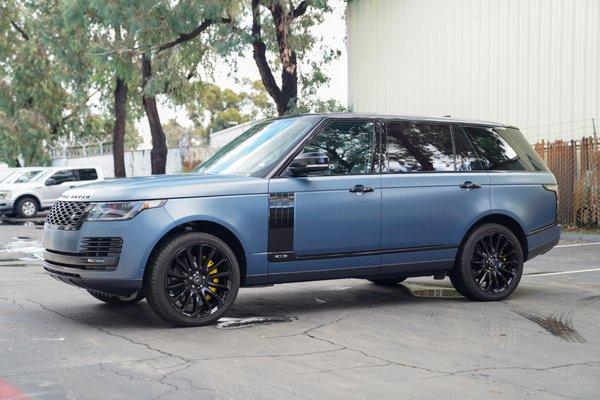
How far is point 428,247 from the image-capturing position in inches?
342

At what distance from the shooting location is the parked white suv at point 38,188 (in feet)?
95.1

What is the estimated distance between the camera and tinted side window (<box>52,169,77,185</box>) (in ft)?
98.0

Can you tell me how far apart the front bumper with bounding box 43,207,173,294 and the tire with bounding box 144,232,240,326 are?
142mm

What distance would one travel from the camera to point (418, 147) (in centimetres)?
883

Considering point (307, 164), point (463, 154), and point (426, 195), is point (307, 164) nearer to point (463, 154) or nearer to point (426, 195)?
point (426, 195)

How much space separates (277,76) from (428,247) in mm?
19811

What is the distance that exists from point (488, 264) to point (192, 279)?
3308 mm

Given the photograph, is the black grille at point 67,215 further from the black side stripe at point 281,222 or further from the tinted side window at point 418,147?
the tinted side window at point 418,147

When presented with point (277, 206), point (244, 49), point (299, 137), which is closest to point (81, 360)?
point (277, 206)

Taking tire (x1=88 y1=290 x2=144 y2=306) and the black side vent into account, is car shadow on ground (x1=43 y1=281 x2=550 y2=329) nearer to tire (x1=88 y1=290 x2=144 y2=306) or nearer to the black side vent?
tire (x1=88 y1=290 x2=144 y2=306)

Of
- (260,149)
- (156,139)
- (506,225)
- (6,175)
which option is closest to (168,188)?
(260,149)

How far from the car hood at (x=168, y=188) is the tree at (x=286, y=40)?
587 inches

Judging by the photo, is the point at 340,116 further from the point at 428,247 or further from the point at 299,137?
the point at 428,247

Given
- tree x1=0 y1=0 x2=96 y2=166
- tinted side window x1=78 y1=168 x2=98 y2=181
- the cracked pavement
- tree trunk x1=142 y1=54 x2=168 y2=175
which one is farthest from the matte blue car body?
tree x1=0 y1=0 x2=96 y2=166
